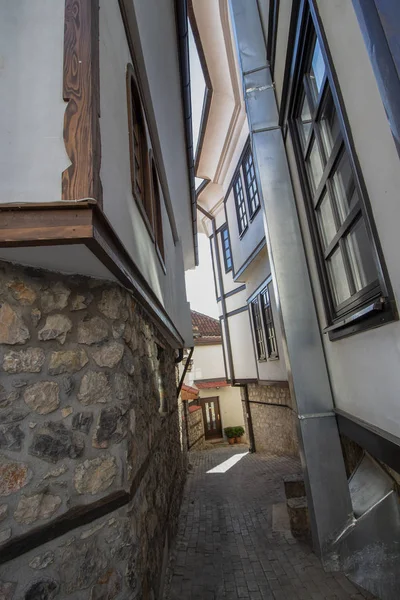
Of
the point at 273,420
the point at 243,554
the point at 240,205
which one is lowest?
the point at 243,554

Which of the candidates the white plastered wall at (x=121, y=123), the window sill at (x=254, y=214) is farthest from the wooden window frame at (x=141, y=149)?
the window sill at (x=254, y=214)

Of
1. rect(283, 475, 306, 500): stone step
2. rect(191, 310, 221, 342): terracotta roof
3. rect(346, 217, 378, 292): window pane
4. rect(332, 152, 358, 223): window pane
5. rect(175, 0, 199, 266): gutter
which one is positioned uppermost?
rect(175, 0, 199, 266): gutter

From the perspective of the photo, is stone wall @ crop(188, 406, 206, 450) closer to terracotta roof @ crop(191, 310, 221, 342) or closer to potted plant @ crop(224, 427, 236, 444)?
potted plant @ crop(224, 427, 236, 444)

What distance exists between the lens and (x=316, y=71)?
2943 millimetres

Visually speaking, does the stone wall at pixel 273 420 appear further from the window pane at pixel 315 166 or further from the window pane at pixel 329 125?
the window pane at pixel 329 125

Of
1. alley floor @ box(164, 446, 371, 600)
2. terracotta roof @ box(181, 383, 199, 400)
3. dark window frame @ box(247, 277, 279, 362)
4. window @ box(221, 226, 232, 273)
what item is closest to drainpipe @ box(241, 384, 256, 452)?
terracotta roof @ box(181, 383, 199, 400)

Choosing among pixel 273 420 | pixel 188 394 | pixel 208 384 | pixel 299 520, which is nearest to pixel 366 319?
pixel 299 520

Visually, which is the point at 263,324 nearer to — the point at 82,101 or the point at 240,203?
the point at 240,203

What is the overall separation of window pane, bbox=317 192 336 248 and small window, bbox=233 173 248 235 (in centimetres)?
552

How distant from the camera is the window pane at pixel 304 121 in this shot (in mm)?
3456

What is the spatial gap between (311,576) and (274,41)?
19.6 ft

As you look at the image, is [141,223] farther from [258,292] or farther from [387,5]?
[258,292]

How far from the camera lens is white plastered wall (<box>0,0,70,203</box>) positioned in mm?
1686

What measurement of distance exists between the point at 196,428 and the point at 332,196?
13.4 meters
